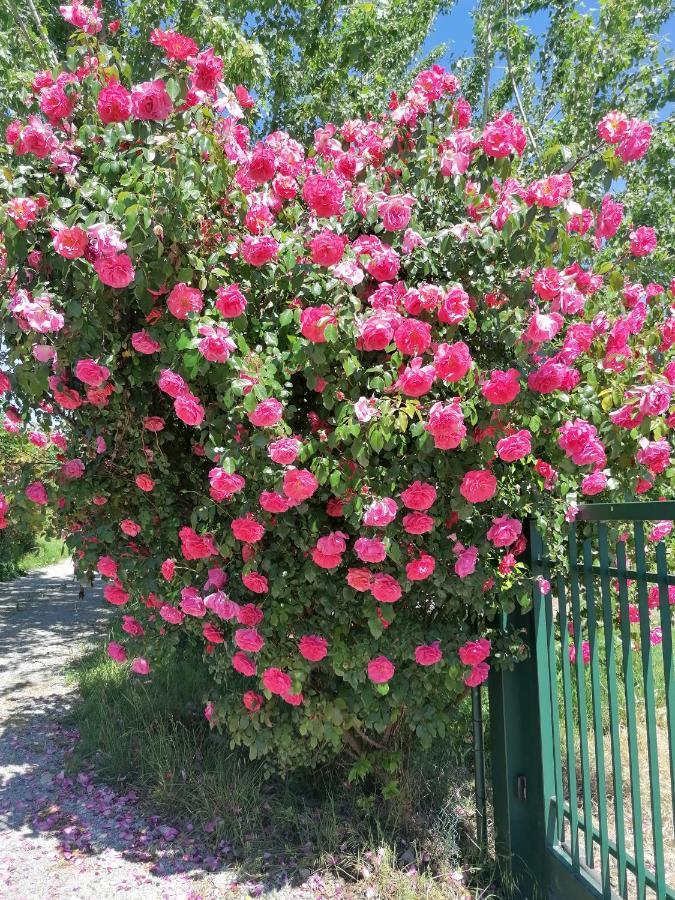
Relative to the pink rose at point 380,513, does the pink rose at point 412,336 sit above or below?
above

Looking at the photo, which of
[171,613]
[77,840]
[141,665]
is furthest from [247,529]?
[77,840]

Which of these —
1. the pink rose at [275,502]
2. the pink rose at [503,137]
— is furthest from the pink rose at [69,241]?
the pink rose at [503,137]

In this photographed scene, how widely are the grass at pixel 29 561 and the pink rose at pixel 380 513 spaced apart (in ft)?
32.4

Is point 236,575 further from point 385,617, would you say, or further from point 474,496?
point 474,496

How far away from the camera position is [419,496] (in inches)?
86.9

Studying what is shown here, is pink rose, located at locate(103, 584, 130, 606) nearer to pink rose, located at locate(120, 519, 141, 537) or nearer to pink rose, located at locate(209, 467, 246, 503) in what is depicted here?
pink rose, located at locate(120, 519, 141, 537)

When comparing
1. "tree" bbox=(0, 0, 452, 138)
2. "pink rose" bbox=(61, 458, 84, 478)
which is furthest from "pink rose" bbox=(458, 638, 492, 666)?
"tree" bbox=(0, 0, 452, 138)

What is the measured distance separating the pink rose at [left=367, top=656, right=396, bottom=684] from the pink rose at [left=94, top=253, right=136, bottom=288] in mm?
1568

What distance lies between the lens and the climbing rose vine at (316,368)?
2.15 metres

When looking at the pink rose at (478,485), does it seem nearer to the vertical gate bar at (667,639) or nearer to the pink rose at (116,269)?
the vertical gate bar at (667,639)

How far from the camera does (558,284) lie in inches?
90.2

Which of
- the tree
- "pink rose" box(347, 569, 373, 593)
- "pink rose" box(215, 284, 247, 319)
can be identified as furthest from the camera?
the tree

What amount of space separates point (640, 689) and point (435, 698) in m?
2.80

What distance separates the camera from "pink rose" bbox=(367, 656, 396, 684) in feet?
8.20
